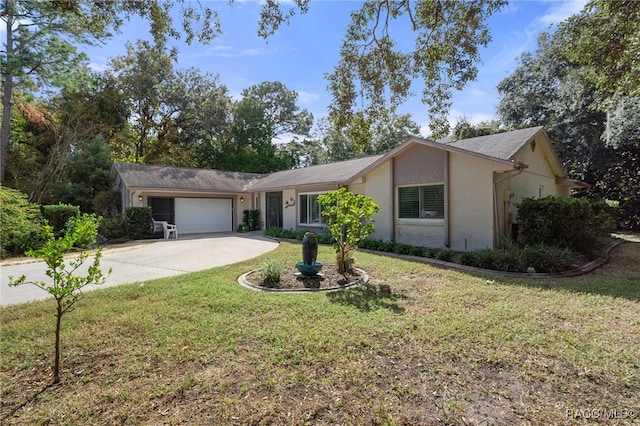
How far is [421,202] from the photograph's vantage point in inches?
439

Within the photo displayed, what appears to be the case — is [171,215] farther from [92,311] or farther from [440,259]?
[440,259]

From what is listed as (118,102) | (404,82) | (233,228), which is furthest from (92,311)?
(118,102)

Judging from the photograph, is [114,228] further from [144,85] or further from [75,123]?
[144,85]

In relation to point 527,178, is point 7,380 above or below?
below

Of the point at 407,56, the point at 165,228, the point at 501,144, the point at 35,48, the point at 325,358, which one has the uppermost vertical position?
the point at 35,48

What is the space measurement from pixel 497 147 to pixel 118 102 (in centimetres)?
2501

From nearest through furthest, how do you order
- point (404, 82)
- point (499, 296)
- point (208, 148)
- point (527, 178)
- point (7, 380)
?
point (7, 380), point (499, 296), point (404, 82), point (527, 178), point (208, 148)

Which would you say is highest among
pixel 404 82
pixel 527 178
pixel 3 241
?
pixel 404 82

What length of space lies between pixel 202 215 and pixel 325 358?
1666 cm

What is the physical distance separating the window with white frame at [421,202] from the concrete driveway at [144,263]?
5469 millimetres

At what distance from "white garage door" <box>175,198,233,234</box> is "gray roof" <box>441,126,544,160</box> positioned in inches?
540

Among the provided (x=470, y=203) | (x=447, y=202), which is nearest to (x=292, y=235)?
(x=447, y=202)

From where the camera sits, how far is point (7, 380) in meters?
3.11

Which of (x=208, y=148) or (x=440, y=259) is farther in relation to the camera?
(x=208, y=148)
